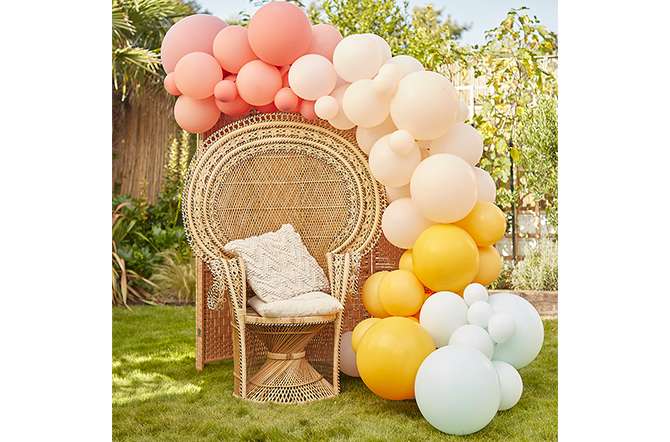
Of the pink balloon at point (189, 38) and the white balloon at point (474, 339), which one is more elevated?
the pink balloon at point (189, 38)

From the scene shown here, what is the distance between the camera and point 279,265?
11.1ft

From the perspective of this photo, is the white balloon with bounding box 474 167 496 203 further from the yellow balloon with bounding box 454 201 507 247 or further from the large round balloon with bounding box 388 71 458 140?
the large round balloon with bounding box 388 71 458 140

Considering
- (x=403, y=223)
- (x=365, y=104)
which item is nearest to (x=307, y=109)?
(x=365, y=104)

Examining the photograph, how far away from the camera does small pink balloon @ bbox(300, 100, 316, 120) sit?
338 centimetres

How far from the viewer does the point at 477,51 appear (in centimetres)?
500

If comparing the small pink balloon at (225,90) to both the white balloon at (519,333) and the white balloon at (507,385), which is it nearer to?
the white balloon at (519,333)

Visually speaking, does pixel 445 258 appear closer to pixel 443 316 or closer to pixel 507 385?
pixel 443 316

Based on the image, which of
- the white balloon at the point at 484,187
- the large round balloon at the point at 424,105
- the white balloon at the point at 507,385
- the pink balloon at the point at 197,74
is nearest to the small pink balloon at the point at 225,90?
the pink balloon at the point at 197,74

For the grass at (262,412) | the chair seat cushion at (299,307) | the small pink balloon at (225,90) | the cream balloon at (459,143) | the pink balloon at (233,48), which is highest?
the pink balloon at (233,48)

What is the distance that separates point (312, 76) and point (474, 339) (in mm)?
1391

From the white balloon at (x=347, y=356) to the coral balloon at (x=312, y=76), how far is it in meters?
1.18

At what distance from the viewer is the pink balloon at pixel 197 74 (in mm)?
3273

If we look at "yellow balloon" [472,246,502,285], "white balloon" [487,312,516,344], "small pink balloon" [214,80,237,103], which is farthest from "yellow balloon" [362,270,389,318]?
"small pink balloon" [214,80,237,103]

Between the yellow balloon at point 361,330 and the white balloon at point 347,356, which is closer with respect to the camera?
the yellow balloon at point 361,330
